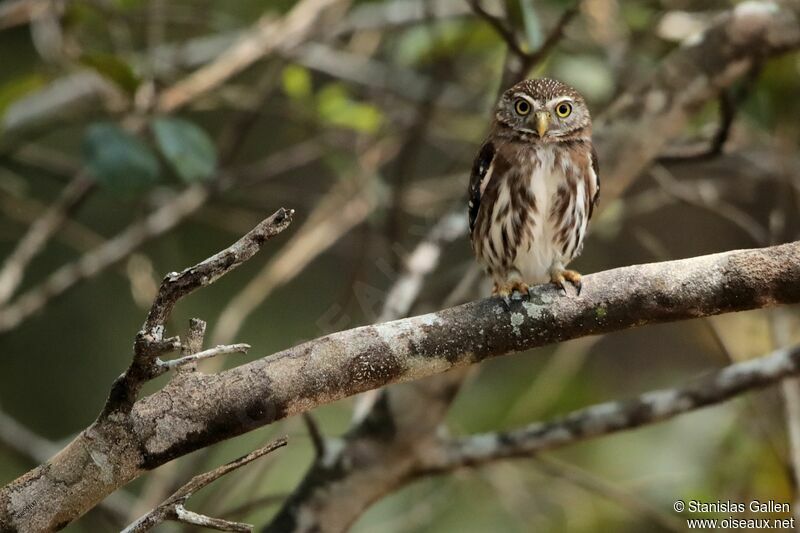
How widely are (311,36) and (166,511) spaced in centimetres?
296

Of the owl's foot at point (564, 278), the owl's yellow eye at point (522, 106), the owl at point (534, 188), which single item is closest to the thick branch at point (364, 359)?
the owl's foot at point (564, 278)

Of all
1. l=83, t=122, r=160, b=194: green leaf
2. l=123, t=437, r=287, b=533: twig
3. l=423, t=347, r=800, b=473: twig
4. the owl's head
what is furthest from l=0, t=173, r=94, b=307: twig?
l=123, t=437, r=287, b=533: twig

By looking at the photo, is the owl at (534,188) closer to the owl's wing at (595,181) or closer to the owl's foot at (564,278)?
the owl's wing at (595,181)

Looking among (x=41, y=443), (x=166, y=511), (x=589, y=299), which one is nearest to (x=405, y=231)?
(x=41, y=443)

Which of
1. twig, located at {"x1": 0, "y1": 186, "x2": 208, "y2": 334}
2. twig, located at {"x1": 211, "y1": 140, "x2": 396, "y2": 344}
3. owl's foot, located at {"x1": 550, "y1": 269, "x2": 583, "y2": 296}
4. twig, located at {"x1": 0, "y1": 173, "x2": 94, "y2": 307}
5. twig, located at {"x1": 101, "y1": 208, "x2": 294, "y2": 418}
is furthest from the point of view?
twig, located at {"x1": 211, "y1": 140, "x2": 396, "y2": 344}

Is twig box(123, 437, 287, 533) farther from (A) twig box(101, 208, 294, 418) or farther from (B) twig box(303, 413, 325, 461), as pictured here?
(B) twig box(303, 413, 325, 461)

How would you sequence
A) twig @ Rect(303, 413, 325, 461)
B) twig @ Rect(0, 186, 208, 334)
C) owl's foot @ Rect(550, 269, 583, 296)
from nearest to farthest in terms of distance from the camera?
1. owl's foot @ Rect(550, 269, 583, 296)
2. twig @ Rect(303, 413, 325, 461)
3. twig @ Rect(0, 186, 208, 334)

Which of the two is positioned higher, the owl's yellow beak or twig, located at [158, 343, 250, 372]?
the owl's yellow beak

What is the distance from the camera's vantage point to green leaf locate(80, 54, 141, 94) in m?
3.15

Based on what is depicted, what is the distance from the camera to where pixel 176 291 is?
5.75 feet

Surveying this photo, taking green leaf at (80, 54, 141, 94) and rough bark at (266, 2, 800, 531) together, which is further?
green leaf at (80, 54, 141, 94)

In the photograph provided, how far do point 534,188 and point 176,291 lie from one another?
1464 mm

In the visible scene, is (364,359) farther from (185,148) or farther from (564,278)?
(185,148)

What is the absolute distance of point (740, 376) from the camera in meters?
2.87
